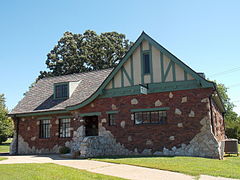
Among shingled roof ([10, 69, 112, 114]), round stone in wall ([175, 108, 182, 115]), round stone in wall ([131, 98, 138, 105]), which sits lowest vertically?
round stone in wall ([175, 108, 182, 115])

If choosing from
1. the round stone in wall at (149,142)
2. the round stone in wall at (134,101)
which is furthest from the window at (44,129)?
the round stone in wall at (149,142)

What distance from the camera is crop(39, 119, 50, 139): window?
18641 mm

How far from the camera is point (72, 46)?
3812 centimetres

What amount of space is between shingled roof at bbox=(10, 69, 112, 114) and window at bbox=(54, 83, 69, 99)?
44 centimetres

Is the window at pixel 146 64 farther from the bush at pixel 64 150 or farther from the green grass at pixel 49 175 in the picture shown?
the green grass at pixel 49 175

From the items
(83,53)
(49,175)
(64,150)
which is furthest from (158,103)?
(83,53)

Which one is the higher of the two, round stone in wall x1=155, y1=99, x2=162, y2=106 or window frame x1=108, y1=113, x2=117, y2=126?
round stone in wall x1=155, y1=99, x2=162, y2=106

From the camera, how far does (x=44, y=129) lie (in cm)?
1880

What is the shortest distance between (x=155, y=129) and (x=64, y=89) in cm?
874

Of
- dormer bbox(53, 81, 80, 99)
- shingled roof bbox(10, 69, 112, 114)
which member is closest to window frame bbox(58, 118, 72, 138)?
shingled roof bbox(10, 69, 112, 114)

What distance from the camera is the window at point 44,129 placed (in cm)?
1864

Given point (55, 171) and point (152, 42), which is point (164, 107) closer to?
point (152, 42)

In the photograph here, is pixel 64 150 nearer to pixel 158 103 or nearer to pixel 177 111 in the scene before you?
pixel 158 103

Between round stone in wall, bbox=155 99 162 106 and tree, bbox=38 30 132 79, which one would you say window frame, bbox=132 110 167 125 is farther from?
tree, bbox=38 30 132 79
